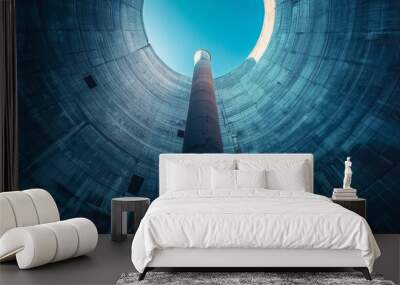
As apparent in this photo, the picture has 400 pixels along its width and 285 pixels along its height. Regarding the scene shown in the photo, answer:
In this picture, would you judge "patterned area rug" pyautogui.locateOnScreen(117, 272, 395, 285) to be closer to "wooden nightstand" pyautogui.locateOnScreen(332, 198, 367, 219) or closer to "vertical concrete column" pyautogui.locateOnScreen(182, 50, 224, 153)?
"wooden nightstand" pyautogui.locateOnScreen(332, 198, 367, 219)

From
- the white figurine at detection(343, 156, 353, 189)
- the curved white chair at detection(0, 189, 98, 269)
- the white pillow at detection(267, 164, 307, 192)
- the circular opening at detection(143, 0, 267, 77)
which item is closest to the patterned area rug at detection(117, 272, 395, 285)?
the curved white chair at detection(0, 189, 98, 269)

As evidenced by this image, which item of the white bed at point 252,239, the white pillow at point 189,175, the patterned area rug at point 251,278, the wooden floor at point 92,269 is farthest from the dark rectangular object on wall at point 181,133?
the patterned area rug at point 251,278

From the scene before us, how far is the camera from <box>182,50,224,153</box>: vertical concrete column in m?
6.98

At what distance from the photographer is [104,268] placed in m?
4.91

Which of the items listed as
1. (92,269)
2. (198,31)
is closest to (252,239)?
(92,269)

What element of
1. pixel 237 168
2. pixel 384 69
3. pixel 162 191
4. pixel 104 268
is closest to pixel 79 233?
pixel 104 268

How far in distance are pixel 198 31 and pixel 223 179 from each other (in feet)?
6.33

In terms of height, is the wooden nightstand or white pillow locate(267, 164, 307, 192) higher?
white pillow locate(267, 164, 307, 192)

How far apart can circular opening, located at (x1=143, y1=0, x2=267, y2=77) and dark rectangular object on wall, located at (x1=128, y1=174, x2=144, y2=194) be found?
1.34m

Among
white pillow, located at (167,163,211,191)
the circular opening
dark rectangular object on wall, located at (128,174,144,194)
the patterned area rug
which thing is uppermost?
the circular opening

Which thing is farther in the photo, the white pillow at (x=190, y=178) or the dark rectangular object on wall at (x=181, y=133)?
the dark rectangular object on wall at (x=181, y=133)

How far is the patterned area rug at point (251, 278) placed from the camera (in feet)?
14.2

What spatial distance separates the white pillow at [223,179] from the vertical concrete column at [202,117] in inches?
32.9

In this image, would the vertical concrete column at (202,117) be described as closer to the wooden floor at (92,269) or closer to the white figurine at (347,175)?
the white figurine at (347,175)
